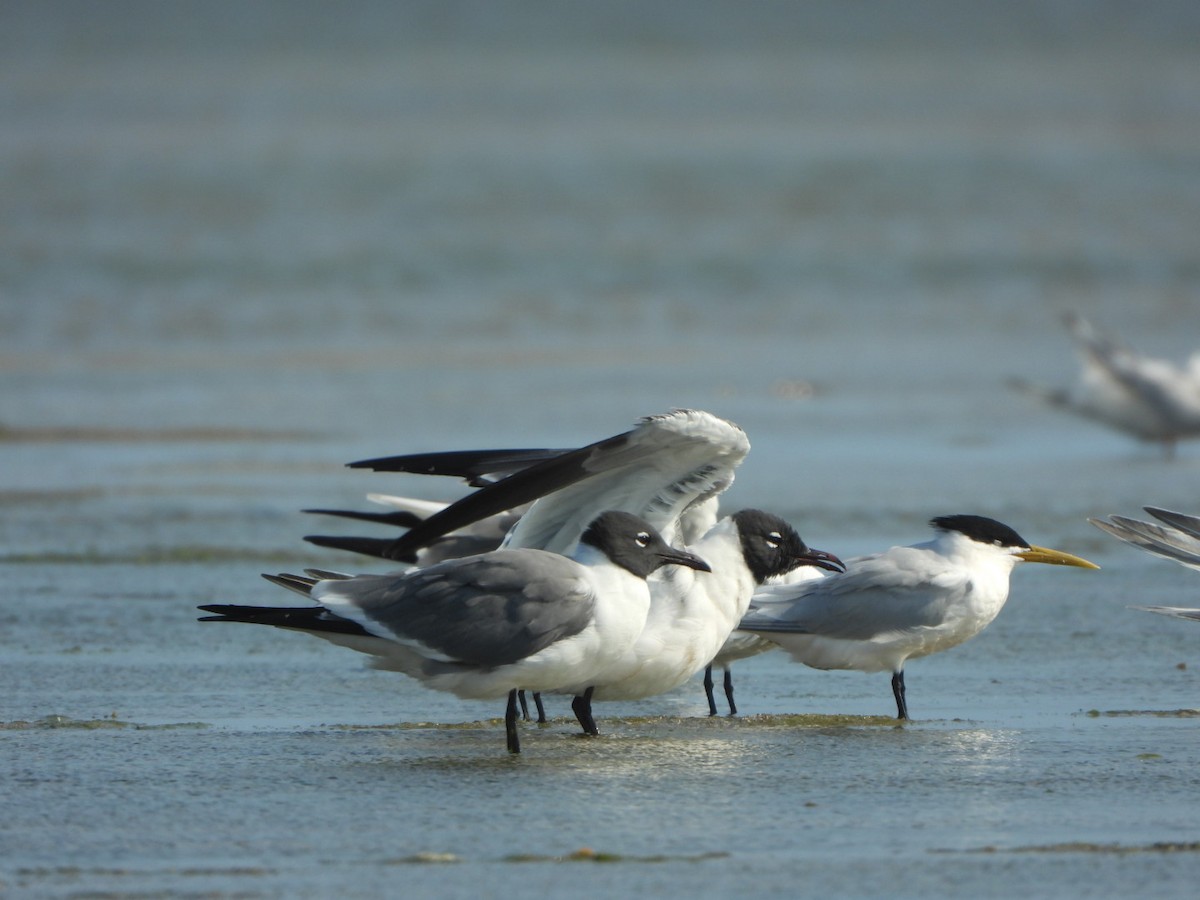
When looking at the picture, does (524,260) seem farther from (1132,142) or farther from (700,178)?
(1132,142)

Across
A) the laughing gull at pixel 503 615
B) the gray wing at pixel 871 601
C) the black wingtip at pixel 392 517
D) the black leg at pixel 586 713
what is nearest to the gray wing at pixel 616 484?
the laughing gull at pixel 503 615

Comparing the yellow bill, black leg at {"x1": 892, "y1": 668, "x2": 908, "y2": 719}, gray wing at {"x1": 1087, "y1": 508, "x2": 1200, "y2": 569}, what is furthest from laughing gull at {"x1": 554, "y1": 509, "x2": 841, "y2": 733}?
gray wing at {"x1": 1087, "y1": 508, "x2": 1200, "y2": 569}

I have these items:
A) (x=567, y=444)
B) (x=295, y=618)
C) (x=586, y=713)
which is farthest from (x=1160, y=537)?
(x=567, y=444)

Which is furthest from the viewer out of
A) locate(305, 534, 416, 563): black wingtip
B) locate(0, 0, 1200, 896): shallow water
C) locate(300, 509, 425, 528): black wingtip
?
locate(300, 509, 425, 528): black wingtip

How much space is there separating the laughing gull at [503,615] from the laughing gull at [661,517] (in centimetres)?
19

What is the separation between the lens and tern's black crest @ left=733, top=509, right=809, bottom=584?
598 centimetres

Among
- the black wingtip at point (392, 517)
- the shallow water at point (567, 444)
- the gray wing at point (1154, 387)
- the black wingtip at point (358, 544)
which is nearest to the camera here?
the shallow water at point (567, 444)

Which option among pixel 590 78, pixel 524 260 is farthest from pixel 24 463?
pixel 590 78

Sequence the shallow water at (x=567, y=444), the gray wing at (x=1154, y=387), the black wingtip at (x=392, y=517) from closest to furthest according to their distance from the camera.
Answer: the shallow water at (x=567, y=444), the black wingtip at (x=392, y=517), the gray wing at (x=1154, y=387)

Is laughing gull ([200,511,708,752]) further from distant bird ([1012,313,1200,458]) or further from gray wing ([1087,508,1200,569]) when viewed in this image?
distant bird ([1012,313,1200,458])

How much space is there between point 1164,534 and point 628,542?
180cm

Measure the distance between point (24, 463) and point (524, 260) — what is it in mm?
14233

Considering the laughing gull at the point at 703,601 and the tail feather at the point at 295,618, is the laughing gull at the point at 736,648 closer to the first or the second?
the laughing gull at the point at 703,601

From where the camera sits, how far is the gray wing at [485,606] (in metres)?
5.30
